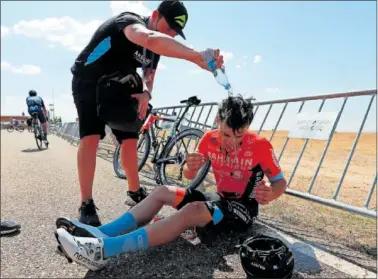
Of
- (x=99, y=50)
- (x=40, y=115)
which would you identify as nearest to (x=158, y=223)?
(x=99, y=50)

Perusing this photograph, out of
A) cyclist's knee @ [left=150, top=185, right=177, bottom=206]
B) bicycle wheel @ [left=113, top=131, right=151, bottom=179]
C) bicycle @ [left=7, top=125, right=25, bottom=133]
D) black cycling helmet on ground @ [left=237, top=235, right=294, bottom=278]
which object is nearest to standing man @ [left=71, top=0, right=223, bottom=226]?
cyclist's knee @ [left=150, top=185, right=177, bottom=206]

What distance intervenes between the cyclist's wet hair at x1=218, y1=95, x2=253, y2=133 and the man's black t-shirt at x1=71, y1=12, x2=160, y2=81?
0.95 meters

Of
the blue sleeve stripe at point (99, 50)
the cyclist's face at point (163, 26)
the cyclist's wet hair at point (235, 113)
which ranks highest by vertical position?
the cyclist's face at point (163, 26)

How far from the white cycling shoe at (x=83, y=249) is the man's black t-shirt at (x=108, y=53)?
137 cm

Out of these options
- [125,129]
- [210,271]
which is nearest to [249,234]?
[210,271]

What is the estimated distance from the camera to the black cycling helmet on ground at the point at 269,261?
201cm

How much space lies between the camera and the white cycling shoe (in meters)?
2.07

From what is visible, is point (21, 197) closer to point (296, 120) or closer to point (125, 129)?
point (125, 129)

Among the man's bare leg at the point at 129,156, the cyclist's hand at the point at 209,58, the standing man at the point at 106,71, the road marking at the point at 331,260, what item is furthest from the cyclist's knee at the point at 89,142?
the road marking at the point at 331,260

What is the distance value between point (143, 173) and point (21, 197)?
2.10 m

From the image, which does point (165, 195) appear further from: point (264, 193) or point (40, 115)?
point (40, 115)

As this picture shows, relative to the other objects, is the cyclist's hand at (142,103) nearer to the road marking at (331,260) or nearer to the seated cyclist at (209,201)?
the seated cyclist at (209,201)

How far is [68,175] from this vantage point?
6.06 metres

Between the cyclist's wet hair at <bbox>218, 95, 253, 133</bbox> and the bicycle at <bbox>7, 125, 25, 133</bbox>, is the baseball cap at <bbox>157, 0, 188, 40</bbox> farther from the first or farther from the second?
the bicycle at <bbox>7, 125, 25, 133</bbox>
